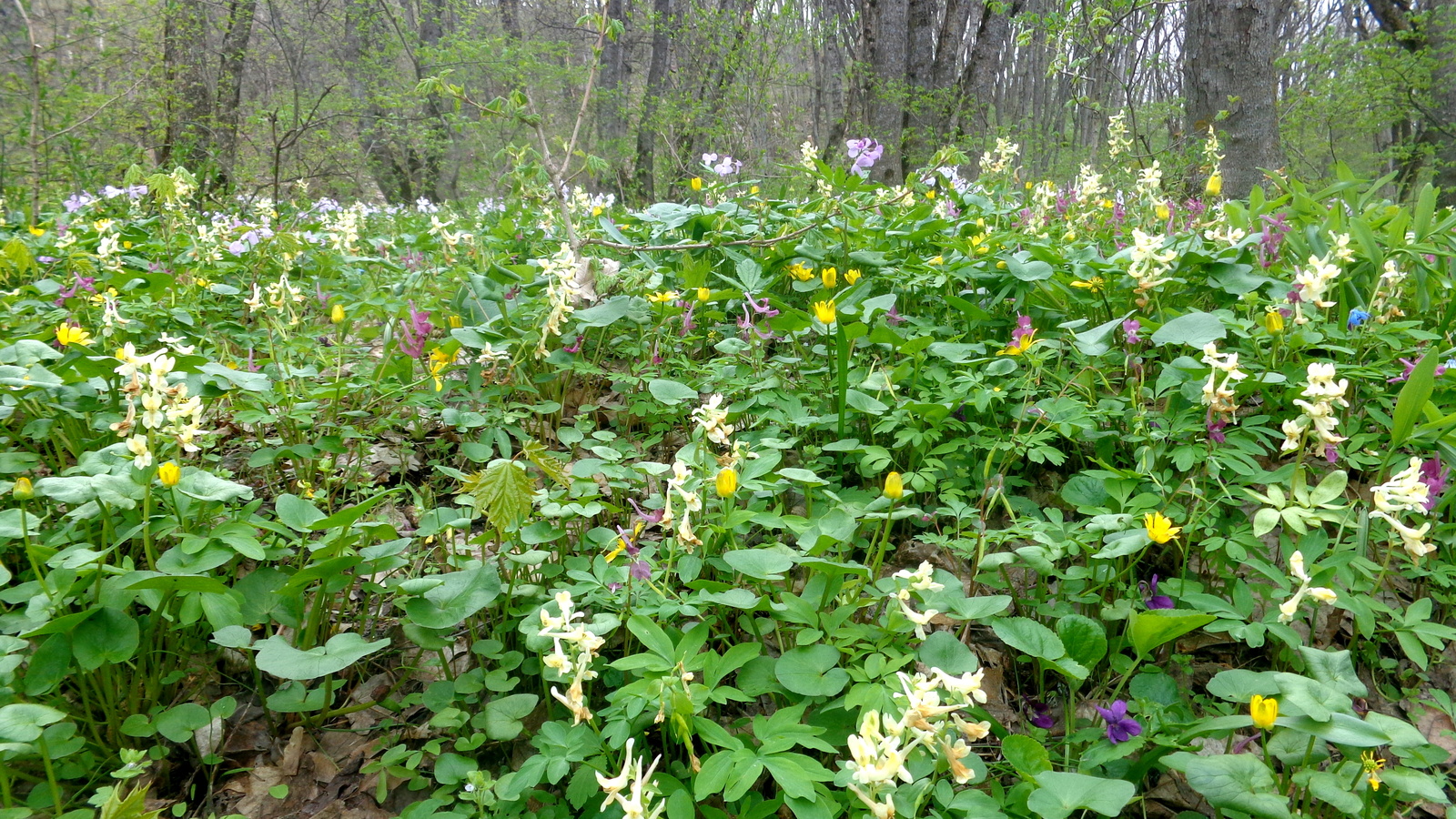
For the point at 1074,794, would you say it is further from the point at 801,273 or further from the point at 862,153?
the point at 862,153

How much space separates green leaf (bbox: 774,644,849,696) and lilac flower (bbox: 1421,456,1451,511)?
4.08 ft

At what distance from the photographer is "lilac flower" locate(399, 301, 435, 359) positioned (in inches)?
84.0

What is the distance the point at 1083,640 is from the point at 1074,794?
0.33m

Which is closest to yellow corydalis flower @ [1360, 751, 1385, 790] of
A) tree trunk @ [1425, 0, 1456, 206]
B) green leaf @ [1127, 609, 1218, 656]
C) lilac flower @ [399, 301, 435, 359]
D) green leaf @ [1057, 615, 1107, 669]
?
green leaf @ [1127, 609, 1218, 656]

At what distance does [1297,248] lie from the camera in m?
2.04

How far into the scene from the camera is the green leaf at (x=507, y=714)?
1.32m

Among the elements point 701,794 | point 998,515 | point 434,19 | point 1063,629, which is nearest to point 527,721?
point 701,794

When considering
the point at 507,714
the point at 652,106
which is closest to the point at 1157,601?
the point at 507,714

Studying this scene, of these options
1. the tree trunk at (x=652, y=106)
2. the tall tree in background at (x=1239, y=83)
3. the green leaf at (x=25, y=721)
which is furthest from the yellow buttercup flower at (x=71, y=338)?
the tree trunk at (x=652, y=106)

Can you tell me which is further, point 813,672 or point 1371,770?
point 813,672

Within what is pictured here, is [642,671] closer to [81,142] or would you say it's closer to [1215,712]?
[1215,712]

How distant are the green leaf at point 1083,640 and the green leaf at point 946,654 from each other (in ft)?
0.60

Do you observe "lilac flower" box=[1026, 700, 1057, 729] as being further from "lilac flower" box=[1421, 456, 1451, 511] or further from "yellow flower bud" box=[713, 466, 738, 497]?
"lilac flower" box=[1421, 456, 1451, 511]

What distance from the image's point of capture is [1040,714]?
145 centimetres
